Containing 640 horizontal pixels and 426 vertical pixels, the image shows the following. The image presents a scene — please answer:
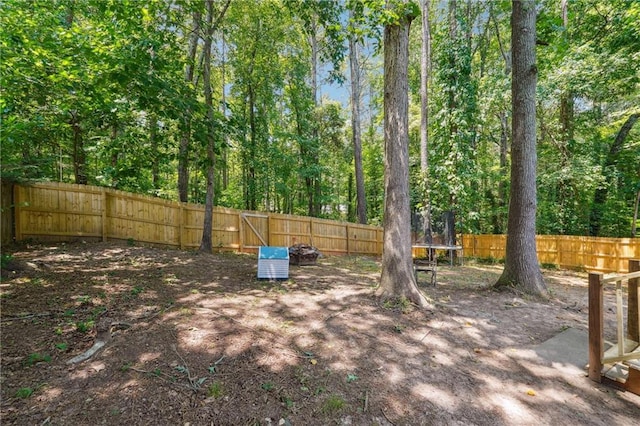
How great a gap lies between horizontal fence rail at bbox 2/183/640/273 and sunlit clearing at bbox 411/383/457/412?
5.77 meters

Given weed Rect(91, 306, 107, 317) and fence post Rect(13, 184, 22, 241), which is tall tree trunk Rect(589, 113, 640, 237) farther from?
fence post Rect(13, 184, 22, 241)

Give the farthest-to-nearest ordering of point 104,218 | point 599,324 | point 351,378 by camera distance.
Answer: point 104,218, point 599,324, point 351,378

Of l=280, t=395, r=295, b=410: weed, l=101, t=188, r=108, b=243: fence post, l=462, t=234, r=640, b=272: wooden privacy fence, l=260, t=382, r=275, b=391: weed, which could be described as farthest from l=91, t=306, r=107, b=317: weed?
l=462, t=234, r=640, b=272: wooden privacy fence

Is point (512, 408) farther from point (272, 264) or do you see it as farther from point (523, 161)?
point (523, 161)

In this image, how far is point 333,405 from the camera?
217 centimetres

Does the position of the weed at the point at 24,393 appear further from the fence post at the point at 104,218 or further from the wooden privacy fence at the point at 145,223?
the fence post at the point at 104,218

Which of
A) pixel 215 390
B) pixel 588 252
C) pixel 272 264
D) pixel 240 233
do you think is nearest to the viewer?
pixel 215 390

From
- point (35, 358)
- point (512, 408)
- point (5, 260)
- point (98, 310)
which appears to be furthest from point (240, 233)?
point (512, 408)

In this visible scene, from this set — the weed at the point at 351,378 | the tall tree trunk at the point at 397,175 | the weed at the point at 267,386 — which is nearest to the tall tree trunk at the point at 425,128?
the tall tree trunk at the point at 397,175

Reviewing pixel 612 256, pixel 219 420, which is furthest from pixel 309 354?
pixel 612 256

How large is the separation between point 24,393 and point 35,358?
46 centimetres

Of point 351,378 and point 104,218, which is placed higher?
point 104,218

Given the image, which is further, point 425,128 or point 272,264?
point 425,128

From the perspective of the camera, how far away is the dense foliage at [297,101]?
4.77m
